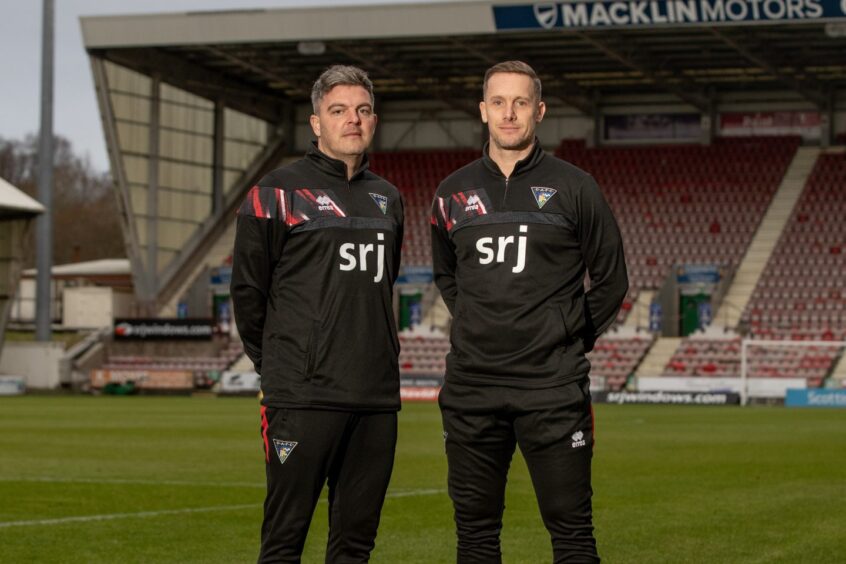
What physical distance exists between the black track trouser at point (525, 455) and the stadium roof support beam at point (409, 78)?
3938 cm

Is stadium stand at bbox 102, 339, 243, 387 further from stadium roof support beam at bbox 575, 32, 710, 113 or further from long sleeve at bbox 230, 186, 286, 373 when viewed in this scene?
long sleeve at bbox 230, 186, 286, 373

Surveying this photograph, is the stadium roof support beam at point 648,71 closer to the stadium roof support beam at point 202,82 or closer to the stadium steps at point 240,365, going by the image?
the stadium roof support beam at point 202,82

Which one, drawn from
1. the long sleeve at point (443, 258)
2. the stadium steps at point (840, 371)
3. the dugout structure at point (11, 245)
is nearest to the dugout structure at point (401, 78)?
the dugout structure at point (11, 245)

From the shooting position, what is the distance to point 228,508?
1295 centimetres

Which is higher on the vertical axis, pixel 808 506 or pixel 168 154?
pixel 168 154

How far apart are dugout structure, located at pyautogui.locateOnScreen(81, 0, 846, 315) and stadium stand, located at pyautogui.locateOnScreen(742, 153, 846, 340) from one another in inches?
122

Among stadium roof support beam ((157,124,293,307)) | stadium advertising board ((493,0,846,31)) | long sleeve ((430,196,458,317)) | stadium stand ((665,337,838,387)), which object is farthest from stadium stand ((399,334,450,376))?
long sleeve ((430,196,458,317))

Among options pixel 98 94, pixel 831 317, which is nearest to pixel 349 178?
pixel 831 317

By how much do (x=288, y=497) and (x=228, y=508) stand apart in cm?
670

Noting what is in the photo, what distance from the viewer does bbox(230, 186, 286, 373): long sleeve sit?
6422 millimetres

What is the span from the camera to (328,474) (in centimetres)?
653

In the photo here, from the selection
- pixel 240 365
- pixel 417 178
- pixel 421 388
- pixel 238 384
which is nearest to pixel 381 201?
pixel 421 388

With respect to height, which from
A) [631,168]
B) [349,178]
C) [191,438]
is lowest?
[191,438]

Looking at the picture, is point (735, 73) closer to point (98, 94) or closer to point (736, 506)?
point (98, 94)
